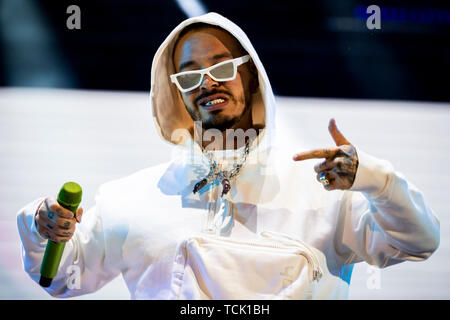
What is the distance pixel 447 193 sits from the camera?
82.0 inches

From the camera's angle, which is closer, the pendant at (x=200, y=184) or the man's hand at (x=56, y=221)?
the man's hand at (x=56, y=221)

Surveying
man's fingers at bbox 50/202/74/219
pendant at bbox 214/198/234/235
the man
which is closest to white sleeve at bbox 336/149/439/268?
the man

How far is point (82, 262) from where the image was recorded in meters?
1.67

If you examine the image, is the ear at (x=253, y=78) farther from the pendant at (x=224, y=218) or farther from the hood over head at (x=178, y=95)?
the pendant at (x=224, y=218)

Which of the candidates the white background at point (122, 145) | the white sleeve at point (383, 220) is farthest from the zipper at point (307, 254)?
the white background at point (122, 145)

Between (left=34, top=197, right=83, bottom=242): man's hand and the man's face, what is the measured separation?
53cm

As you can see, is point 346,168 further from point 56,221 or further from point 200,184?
point 56,221

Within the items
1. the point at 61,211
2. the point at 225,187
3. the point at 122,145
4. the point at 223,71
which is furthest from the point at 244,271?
the point at 122,145

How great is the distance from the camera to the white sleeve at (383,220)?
1286 mm

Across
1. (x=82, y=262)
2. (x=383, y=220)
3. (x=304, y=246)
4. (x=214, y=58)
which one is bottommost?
(x=82, y=262)

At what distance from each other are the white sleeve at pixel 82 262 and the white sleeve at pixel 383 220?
770 mm

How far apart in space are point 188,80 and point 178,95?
294 millimetres

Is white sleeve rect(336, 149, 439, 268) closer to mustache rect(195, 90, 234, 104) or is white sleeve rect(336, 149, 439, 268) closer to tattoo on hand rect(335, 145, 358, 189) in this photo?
tattoo on hand rect(335, 145, 358, 189)
